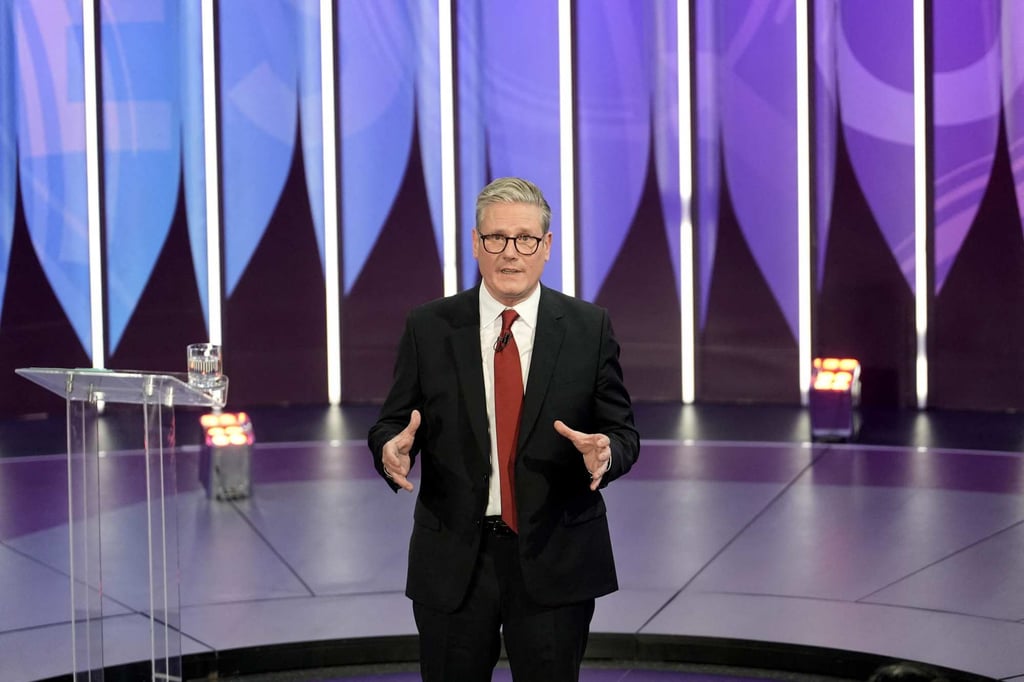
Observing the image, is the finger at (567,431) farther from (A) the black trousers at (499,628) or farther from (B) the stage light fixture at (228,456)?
(B) the stage light fixture at (228,456)

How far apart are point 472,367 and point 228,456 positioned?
13.6 ft

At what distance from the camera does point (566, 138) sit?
9.72 m

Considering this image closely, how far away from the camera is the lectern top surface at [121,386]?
10.4 feet

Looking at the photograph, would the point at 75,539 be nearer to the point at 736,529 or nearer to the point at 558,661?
the point at 558,661

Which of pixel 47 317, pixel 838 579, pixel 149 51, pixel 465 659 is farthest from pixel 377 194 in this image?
pixel 465 659

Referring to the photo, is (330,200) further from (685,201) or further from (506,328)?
(506,328)

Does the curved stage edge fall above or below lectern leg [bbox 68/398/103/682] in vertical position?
below

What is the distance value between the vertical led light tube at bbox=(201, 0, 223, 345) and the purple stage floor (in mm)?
2139

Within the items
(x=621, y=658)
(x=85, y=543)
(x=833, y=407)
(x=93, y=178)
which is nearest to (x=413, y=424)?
(x=85, y=543)

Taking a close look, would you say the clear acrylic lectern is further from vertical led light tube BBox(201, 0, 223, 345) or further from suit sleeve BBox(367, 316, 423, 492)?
vertical led light tube BBox(201, 0, 223, 345)

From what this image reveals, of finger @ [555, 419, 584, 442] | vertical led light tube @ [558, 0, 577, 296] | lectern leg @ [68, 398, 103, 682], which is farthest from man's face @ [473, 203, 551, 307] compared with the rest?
vertical led light tube @ [558, 0, 577, 296]

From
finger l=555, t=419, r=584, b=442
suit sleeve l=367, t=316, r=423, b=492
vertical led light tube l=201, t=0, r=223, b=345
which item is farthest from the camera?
vertical led light tube l=201, t=0, r=223, b=345

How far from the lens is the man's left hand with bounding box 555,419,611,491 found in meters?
2.55

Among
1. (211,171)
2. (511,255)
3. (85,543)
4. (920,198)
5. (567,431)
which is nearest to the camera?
(567,431)
